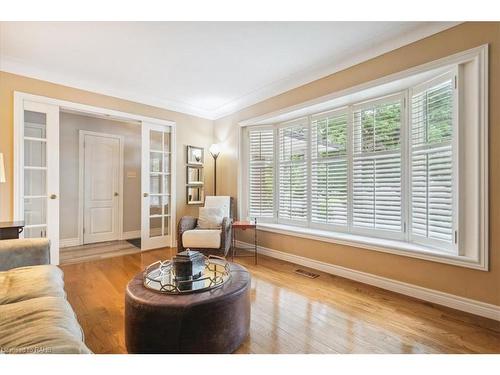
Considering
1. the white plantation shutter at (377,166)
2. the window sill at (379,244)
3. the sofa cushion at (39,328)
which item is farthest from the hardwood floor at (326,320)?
the white plantation shutter at (377,166)

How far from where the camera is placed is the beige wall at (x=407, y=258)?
1964 millimetres

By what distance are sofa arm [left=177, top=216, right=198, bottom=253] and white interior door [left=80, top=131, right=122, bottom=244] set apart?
6.97 feet

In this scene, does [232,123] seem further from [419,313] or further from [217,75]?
[419,313]

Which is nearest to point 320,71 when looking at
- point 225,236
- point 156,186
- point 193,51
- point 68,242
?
point 193,51

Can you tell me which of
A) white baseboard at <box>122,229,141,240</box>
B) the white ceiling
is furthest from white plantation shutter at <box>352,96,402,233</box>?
white baseboard at <box>122,229,141,240</box>

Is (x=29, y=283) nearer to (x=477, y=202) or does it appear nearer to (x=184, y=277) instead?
(x=184, y=277)

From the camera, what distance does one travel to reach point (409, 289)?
7.98 ft

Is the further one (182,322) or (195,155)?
(195,155)

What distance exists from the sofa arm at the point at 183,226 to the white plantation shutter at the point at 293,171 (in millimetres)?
1312

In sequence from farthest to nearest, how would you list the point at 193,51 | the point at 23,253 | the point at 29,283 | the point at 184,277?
the point at 193,51, the point at 23,253, the point at 184,277, the point at 29,283

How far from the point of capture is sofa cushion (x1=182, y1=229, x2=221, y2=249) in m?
3.41

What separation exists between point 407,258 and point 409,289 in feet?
0.94

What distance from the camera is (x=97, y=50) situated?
2.73m
